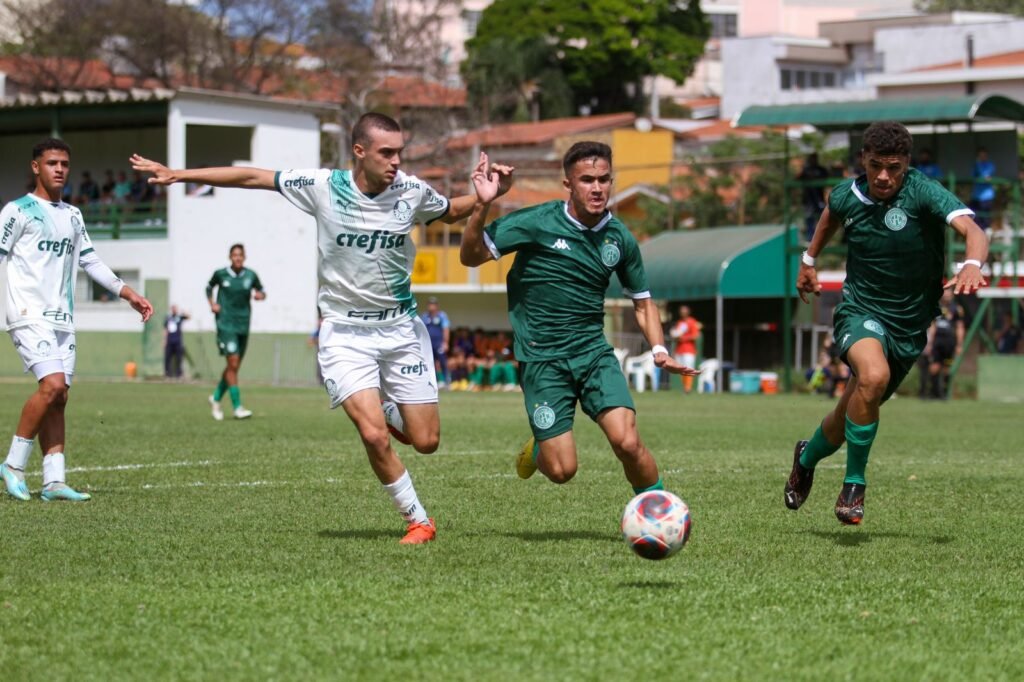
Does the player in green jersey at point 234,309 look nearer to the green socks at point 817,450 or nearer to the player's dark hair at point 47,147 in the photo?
the player's dark hair at point 47,147

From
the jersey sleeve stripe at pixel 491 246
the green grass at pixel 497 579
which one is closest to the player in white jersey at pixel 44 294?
the green grass at pixel 497 579

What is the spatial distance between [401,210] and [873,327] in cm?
271

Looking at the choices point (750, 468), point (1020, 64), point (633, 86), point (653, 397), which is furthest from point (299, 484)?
point (633, 86)

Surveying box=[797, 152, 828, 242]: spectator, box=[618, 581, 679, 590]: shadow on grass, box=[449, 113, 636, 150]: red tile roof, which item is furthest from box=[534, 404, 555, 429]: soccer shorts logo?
box=[449, 113, 636, 150]: red tile roof

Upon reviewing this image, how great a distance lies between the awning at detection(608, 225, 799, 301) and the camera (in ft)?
124

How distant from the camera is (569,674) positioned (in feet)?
17.7

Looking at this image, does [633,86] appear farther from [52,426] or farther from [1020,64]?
[52,426]

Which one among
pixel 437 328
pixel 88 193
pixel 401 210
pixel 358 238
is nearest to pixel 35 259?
pixel 358 238

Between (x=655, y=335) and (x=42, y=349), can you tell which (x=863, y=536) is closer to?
(x=655, y=335)

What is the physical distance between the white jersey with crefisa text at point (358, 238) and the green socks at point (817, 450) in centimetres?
263

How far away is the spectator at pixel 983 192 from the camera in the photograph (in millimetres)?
33594

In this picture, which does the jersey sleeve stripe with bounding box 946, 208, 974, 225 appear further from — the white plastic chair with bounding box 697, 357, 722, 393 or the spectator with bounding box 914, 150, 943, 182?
the white plastic chair with bounding box 697, 357, 722, 393

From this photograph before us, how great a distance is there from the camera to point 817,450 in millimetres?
9406

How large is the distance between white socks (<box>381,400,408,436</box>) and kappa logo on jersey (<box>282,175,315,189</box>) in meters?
1.29
